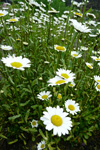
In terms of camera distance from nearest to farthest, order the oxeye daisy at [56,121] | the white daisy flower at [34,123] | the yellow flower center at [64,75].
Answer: the oxeye daisy at [56,121]
the yellow flower center at [64,75]
the white daisy flower at [34,123]

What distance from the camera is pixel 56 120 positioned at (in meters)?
0.83

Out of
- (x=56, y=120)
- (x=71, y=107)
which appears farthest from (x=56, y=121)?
(x=71, y=107)

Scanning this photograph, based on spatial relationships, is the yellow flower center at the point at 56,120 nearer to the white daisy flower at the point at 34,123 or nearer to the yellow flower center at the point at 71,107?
the yellow flower center at the point at 71,107

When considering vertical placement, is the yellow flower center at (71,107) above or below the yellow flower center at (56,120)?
below

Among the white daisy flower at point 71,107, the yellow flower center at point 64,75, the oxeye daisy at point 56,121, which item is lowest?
the white daisy flower at point 71,107

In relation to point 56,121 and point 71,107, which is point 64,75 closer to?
point 71,107

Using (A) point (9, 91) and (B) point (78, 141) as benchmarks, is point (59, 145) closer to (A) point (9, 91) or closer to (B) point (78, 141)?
(B) point (78, 141)

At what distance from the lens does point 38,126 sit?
129 cm

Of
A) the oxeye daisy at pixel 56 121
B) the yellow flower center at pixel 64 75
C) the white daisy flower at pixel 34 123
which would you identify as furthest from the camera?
the white daisy flower at pixel 34 123

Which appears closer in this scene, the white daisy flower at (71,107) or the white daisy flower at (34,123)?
the white daisy flower at (71,107)

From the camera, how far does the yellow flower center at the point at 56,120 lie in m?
0.82

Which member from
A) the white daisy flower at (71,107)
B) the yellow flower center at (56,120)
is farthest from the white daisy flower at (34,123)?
the yellow flower center at (56,120)

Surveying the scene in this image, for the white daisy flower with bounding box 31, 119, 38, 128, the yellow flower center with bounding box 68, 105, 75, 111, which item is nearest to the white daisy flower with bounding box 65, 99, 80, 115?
the yellow flower center with bounding box 68, 105, 75, 111

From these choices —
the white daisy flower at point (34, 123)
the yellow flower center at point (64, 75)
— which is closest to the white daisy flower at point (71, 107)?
the yellow flower center at point (64, 75)
